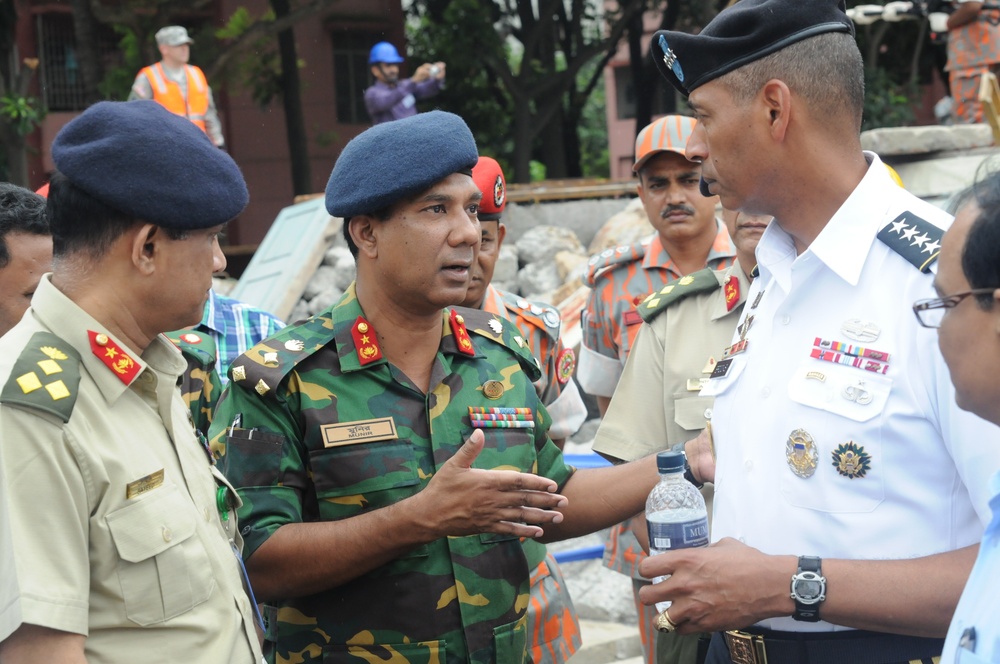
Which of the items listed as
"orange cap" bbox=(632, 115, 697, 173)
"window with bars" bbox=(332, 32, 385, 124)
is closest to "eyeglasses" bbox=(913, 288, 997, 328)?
"orange cap" bbox=(632, 115, 697, 173)

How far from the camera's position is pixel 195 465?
93.3 inches

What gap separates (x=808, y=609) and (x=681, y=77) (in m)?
1.25

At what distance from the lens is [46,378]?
78.7 inches

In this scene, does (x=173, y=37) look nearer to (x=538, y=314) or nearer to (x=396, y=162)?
(x=538, y=314)

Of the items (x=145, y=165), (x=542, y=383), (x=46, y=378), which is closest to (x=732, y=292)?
(x=542, y=383)

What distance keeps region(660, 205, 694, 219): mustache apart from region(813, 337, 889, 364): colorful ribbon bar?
88.8 inches

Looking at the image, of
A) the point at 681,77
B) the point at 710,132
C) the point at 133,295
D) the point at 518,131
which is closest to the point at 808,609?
the point at 710,132

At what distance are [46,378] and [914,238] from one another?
69.5 inches

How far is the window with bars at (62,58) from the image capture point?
1850 centimetres

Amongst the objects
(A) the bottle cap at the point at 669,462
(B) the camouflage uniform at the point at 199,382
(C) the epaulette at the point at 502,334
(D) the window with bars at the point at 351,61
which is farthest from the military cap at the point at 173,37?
(A) the bottle cap at the point at 669,462

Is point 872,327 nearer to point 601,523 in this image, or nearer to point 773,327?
point 773,327

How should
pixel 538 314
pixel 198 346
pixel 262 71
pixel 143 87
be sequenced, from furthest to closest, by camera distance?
pixel 262 71 → pixel 143 87 → pixel 538 314 → pixel 198 346

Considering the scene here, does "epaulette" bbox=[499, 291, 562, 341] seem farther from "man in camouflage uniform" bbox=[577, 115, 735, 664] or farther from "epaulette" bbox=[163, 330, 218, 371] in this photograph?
"epaulette" bbox=[163, 330, 218, 371]

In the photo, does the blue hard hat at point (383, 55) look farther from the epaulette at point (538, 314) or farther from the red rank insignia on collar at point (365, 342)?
the red rank insignia on collar at point (365, 342)
